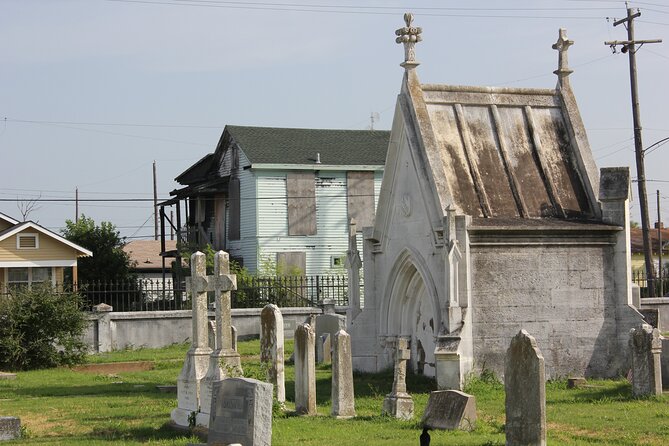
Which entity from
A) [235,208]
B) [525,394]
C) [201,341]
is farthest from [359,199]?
[525,394]

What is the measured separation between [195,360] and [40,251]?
28736 mm

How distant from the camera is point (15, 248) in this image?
43594mm

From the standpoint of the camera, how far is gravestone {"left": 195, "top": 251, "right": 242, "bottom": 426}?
1599 centimetres

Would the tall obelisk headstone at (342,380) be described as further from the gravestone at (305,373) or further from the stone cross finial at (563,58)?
the stone cross finial at (563,58)

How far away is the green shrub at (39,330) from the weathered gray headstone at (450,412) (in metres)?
15.8

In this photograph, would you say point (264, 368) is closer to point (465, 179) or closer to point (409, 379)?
point (409, 379)

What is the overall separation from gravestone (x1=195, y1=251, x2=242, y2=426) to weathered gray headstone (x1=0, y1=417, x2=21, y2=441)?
2.43m

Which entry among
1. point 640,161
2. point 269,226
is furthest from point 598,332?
point 269,226

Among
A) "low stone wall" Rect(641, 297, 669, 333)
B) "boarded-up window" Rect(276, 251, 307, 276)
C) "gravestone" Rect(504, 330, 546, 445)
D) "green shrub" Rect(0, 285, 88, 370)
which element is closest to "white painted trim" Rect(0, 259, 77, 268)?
"boarded-up window" Rect(276, 251, 307, 276)

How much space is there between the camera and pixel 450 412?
14922 mm

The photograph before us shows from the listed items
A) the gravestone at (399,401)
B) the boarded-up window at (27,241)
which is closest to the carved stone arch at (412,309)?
the gravestone at (399,401)

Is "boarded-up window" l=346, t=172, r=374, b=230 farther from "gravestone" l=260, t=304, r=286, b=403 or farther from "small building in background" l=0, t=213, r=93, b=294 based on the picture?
"gravestone" l=260, t=304, r=286, b=403

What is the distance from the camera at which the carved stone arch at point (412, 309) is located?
845 inches

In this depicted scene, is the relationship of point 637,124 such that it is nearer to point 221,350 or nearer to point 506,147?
point 506,147
